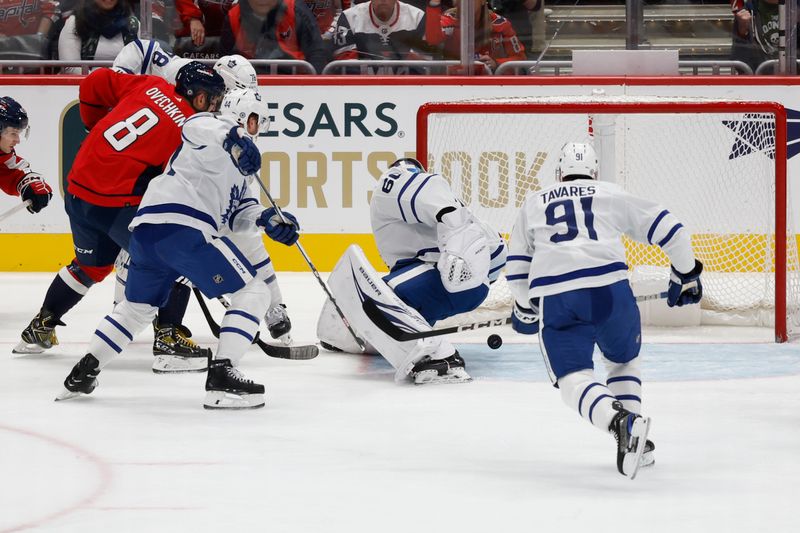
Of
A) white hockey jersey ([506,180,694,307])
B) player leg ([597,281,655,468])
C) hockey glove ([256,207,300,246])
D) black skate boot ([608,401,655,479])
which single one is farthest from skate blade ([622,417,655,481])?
→ hockey glove ([256,207,300,246])

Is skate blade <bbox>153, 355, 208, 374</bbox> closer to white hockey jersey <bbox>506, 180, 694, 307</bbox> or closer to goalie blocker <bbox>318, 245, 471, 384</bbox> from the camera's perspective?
goalie blocker <bbox>318, 245, 471, 384</bbox>

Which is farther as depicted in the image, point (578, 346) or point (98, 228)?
point (98, 228)

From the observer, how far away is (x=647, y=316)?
5371 mm

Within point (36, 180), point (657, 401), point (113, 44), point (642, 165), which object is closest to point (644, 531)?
point (657, 401)

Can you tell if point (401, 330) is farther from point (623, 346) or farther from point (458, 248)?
point (623, 346)

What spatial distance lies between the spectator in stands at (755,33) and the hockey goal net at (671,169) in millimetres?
701

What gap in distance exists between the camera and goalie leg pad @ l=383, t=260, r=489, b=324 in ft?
14.3

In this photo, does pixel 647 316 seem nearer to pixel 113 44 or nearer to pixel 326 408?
pixel 326 408

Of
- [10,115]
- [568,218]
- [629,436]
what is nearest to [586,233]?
[568,218]

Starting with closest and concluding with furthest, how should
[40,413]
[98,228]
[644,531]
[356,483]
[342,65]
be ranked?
[644,531]
[356,483]
[40,413]
[98,228]
[342,65]

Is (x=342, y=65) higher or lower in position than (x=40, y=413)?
higher

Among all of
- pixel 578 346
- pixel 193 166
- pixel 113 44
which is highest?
pixel 113 44

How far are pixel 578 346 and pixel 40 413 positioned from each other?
1.56 metres

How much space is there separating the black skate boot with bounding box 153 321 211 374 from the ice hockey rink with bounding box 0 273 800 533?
94 mm
